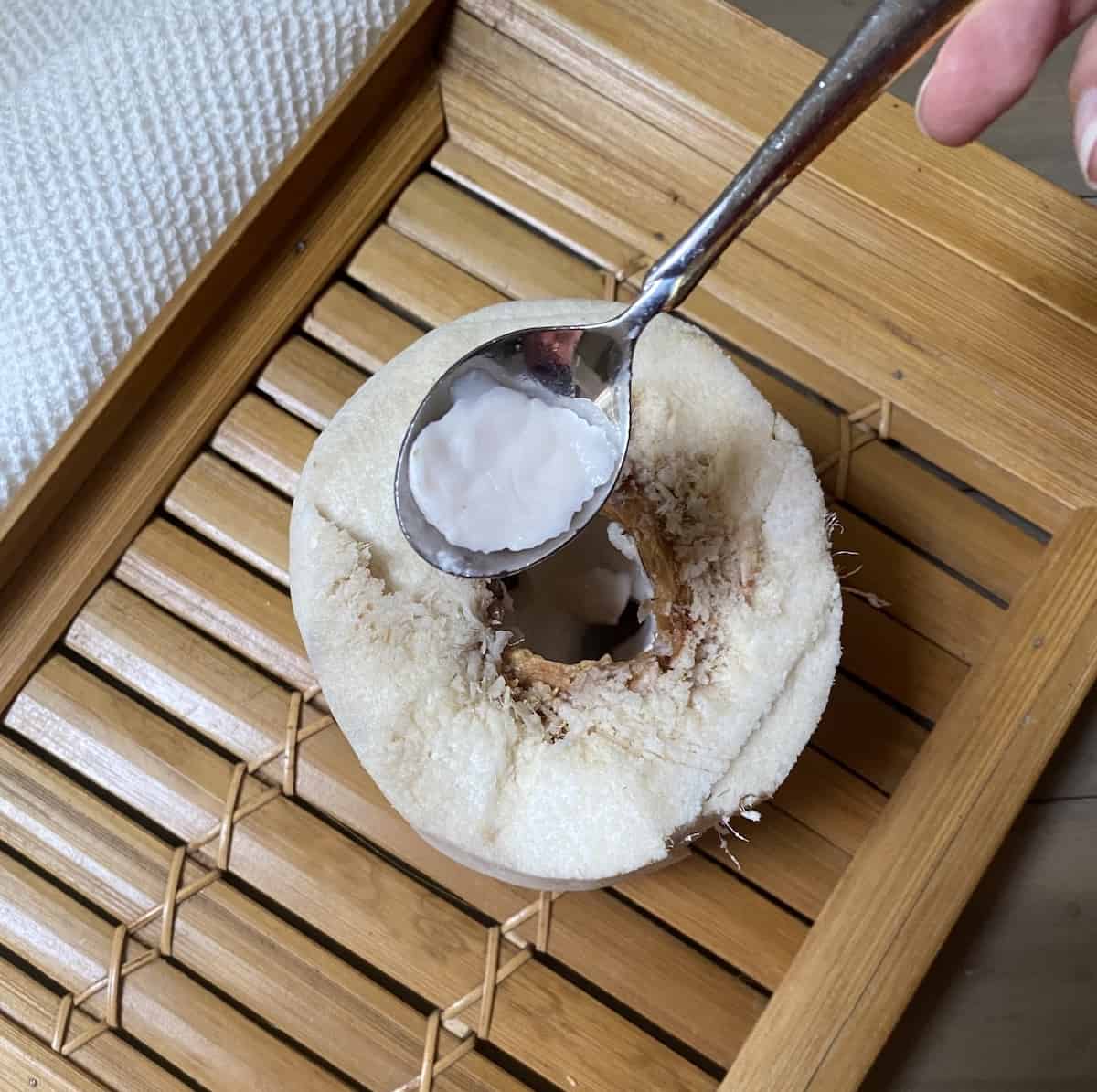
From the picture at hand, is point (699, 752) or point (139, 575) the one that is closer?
point (699, 752)

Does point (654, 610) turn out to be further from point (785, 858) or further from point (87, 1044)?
point (87, 1044)

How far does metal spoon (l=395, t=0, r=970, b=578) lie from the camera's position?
395 mm

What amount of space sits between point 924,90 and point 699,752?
330mm

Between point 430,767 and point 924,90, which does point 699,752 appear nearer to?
point 430,767


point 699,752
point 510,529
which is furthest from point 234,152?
point 699,752

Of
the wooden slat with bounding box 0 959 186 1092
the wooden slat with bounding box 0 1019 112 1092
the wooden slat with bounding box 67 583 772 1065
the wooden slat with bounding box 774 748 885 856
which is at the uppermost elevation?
the wooden slat with bounding box 774 748 885 856

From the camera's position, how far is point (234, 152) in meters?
0.64

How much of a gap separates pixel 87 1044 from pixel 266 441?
1.14 feet

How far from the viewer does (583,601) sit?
1.96ft

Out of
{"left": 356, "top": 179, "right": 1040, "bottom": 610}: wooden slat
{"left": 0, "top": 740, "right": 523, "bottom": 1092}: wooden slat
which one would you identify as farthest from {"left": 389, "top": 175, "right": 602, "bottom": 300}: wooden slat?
{"left": 0, "top": 740, "right": 523, "bottom": 1092}: wooden slat

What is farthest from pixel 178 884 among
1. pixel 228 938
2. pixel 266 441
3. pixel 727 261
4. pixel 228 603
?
pixel 727 261

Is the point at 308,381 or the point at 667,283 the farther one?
the point at 308,381

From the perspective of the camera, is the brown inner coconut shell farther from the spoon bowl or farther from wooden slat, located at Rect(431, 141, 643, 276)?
wooden slat, located at Rect(431, 141, 643, 276)

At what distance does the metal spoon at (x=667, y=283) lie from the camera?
40cm
